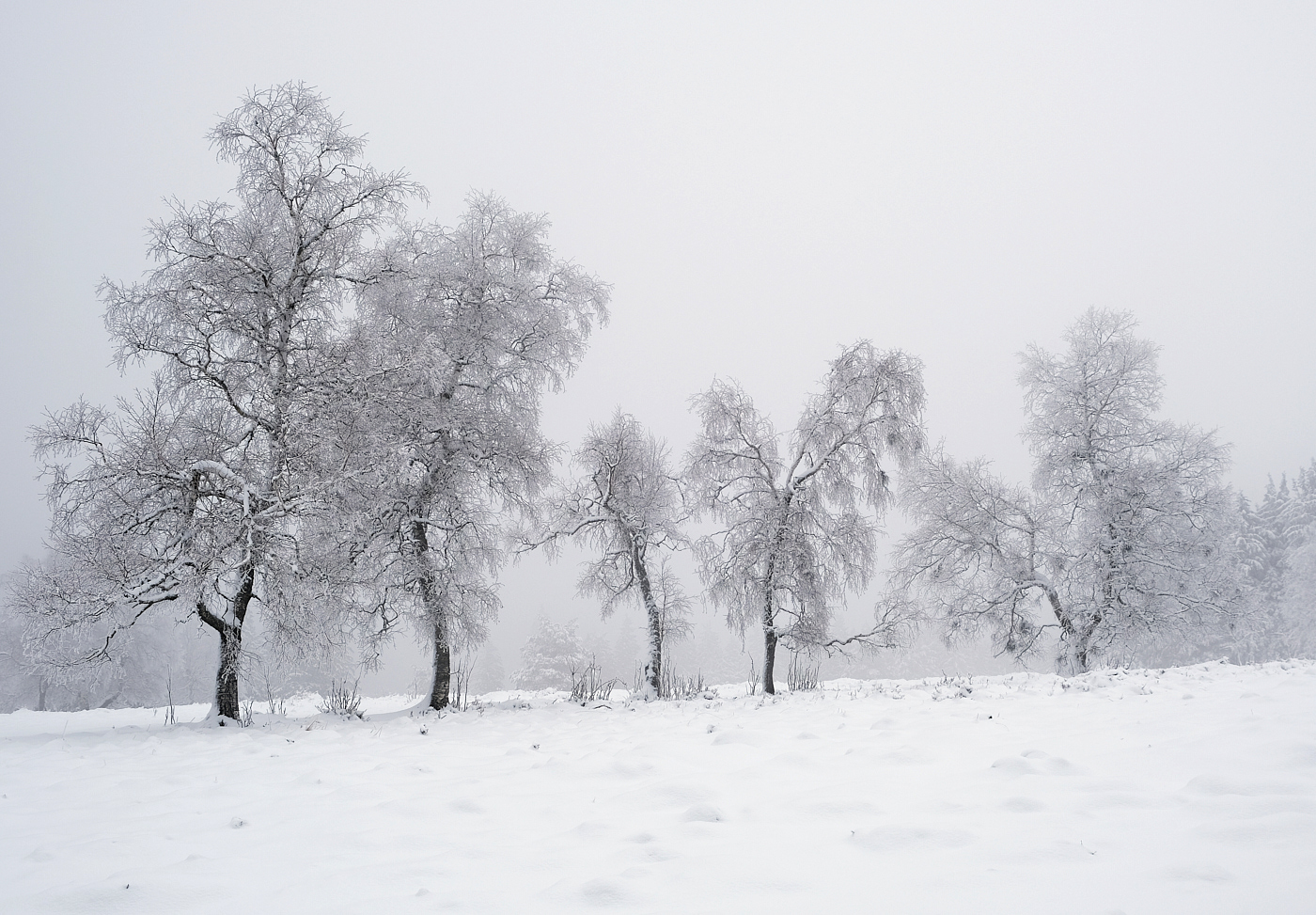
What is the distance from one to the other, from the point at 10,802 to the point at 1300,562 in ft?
119

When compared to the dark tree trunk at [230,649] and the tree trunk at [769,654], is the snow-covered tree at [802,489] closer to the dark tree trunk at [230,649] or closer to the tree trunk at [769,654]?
the tree trunk at [769,654]

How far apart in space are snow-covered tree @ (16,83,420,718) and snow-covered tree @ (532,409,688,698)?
509 centimetres

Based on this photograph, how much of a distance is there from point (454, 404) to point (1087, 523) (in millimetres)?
15583

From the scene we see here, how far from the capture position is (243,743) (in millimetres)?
7402

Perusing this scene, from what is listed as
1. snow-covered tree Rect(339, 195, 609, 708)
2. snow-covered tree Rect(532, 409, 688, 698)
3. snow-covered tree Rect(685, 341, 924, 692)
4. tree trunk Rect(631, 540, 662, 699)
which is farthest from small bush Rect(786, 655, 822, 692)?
snow-covered tree Rect(339, 195, 609, 708)

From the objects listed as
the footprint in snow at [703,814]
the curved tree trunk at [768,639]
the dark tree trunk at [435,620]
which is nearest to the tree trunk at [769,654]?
the curved tree trunk at [768,639]

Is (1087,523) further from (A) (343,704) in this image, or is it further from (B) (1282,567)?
(B) (1282,567)

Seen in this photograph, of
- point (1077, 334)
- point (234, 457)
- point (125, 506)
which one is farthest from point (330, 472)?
point (1077, 334)

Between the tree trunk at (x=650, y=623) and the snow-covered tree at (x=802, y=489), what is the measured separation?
1279 mm

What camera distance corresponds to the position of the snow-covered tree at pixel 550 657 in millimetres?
34344

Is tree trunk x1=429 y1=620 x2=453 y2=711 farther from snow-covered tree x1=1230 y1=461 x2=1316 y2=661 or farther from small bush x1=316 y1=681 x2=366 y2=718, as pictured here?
snow-covered tree x1=1230 y1=461 x2=1316 y2=661

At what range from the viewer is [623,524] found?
45.0 ft

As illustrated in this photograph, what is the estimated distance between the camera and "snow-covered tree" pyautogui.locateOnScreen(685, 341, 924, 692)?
1335 cm

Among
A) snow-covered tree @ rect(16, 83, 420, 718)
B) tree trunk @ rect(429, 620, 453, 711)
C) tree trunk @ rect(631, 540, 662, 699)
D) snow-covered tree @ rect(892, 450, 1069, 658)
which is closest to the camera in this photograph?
snow-covered tree @ rect(16, 83, 420, 718)
